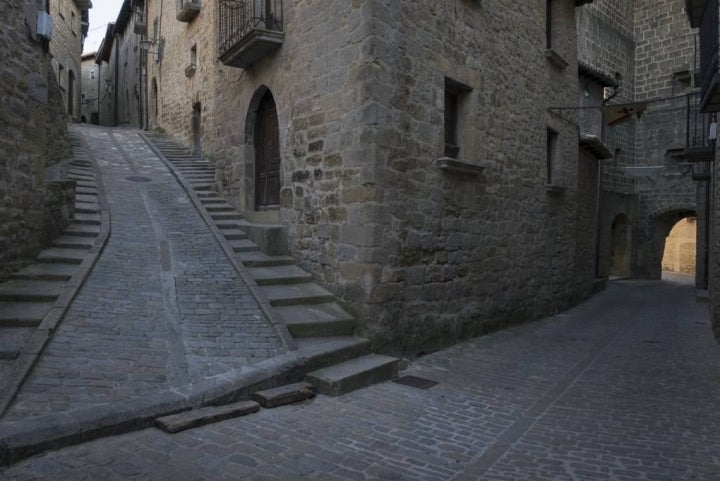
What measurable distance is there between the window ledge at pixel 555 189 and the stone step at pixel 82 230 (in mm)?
7470

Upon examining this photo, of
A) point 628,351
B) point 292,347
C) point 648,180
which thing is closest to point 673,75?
point 648,180

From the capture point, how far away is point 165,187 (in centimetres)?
1009

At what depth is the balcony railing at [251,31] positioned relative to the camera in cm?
728

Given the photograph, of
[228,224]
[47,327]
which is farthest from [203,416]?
[228,224]

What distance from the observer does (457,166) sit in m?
6.83

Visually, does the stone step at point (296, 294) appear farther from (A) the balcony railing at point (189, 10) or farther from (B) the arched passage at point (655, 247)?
(B) the arched passage at point (655, 247)

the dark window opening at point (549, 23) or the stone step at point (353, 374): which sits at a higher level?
the dark window opening at point (549, 23)

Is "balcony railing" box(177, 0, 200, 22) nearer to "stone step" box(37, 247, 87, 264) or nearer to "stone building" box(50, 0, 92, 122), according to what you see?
"stone step" box(37, 247, 87, 264)

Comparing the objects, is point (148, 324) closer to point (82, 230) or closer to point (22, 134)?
point (22, 134)

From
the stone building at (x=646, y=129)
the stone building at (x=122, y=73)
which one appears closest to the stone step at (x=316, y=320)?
the stone building at (x=646, y=129)

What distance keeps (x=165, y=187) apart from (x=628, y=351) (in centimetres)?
824

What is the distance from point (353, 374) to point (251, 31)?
487cm

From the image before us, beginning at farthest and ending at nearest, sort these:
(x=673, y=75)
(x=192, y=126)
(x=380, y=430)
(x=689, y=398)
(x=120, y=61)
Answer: (x=120, y=61) → (x=673, y=75) → (x=192, y=126) → (x=689, y=398) → (x=380, y=430)

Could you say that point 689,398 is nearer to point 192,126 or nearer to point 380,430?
point 380,430
